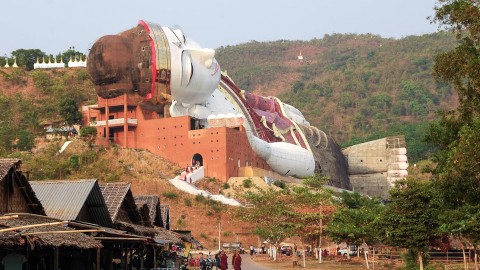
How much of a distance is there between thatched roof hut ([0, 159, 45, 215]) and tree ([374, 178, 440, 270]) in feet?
59.2

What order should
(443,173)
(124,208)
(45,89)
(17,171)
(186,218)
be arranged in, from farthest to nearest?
(45,89), (186,218), (124,208), (443,173), (17,171)

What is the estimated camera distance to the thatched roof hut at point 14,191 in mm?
21438

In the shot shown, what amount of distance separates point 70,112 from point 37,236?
66.6m

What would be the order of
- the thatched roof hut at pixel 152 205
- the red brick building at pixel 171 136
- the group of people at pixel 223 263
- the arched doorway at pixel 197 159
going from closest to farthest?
the group of people at pixel 223 263
the thatched roof hut at pixel 152 205
the red brick building at pixel 171 136
the arched doorway at pixel 197 159

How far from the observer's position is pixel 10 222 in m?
20.3

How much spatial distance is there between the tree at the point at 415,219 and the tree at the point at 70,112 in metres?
53.0

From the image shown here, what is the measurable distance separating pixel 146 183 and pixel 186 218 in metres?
4.77

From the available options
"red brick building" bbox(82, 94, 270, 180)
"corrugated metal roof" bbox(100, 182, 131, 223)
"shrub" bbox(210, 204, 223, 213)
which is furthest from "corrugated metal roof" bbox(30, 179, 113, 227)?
"red brick building" bbox(82, 94, 270, 180)

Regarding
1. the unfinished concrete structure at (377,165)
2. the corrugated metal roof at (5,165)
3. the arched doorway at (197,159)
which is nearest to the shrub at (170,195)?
the arched doorway at (197,159)

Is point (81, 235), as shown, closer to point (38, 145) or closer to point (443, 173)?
point (443, 173)

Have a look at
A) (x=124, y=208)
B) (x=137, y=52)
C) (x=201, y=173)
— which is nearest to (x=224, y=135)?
(x=201, y=173)

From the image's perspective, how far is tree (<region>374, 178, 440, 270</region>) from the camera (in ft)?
120

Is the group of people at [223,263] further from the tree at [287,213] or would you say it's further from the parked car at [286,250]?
the parked car at [286,250]

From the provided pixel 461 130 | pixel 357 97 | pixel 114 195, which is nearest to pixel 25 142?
pixel 114 195
